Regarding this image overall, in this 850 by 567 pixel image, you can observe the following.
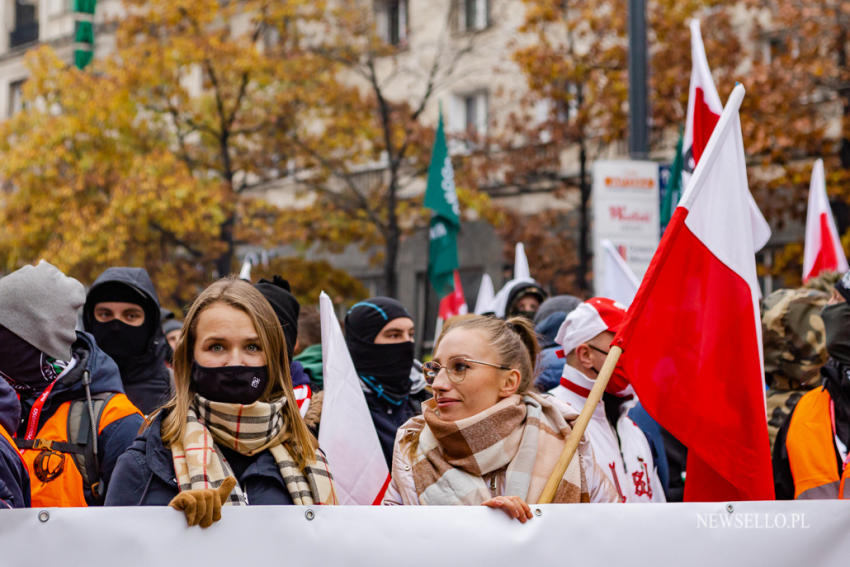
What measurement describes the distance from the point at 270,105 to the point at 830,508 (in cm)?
1919

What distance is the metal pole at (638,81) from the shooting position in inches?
388

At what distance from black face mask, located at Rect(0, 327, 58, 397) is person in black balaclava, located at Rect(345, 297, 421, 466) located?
66.8 inches

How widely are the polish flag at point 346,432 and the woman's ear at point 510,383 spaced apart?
0.92 metres

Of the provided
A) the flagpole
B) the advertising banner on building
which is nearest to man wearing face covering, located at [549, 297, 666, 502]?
the flagpole

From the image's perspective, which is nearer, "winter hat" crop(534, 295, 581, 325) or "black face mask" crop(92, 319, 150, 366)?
"black face mask" crop(92, 319, 150, 366)

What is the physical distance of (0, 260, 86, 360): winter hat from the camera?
369 cm

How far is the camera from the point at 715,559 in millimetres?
2914

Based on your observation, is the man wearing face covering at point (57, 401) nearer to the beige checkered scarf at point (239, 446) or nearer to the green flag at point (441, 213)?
the beige checkered scarf at point (239, 446)

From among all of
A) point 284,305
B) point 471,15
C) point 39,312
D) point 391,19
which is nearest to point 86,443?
point 39,312

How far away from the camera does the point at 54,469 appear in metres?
3.52

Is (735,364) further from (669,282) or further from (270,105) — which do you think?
(270,105)

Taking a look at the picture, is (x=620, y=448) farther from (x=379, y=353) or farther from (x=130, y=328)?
(x=130, y=328)

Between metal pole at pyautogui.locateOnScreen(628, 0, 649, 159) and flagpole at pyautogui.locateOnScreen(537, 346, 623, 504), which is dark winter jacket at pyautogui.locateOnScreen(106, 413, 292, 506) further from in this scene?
metal pole at pyautogui.locateOnScreen(628, 0, 649, 159)

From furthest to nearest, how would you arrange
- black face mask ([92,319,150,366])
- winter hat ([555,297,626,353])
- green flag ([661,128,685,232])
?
green flag ([661,128,685,232]) → black face mask ([92,319,150,366]) → winter hat ([555,297,626,353])
